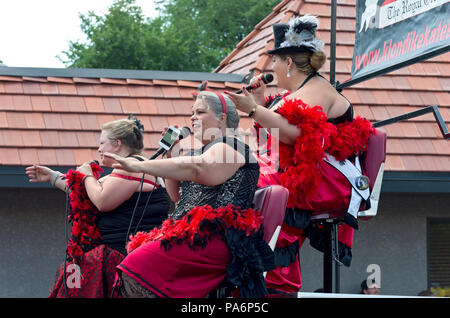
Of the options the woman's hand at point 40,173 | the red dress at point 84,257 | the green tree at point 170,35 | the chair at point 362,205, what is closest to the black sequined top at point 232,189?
the chair at point 362,205

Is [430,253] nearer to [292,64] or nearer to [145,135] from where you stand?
[145,135]

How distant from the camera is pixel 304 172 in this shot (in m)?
3.18

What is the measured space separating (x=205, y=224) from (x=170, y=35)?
1613 cm

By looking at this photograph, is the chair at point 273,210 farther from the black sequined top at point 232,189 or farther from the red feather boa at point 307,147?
the red feather boa at point 307,147

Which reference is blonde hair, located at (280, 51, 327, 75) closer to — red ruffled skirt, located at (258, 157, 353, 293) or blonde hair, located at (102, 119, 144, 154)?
red ruffled skirt, located at (258, 157, 353, 293)

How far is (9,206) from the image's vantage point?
6297mm

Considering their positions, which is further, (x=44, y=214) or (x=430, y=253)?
(x=430, y=253)

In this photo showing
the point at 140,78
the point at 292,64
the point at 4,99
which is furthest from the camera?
the point at 140,78

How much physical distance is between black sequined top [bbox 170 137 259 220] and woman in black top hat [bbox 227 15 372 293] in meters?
0.16

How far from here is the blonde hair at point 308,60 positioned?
3.41 metres

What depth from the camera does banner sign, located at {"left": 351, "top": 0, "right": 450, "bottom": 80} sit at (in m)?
3.78

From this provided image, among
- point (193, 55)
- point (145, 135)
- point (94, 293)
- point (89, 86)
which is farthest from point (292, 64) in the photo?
point (193, 55)

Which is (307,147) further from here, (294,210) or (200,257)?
(200,257)

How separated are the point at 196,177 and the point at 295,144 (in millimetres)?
538
